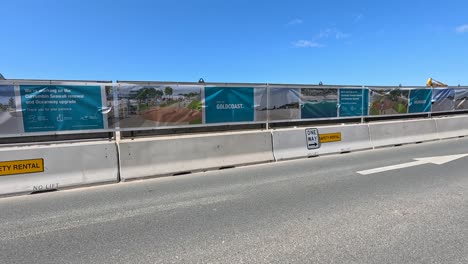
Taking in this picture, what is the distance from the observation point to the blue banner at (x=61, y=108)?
6180mm

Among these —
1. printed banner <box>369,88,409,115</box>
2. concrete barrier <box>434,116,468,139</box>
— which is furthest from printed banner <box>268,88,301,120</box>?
concrete barrier <box>434,116,468,139</box>

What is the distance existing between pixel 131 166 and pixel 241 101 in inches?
146

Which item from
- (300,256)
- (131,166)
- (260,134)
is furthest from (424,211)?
(131,166)

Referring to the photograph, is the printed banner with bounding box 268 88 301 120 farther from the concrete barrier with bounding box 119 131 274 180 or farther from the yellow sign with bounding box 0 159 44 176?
the yellow sign with bounding box 0 159 44 176

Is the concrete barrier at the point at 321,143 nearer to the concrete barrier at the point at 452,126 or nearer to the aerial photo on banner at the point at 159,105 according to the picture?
the aerial photo on banner at the point at 159,105

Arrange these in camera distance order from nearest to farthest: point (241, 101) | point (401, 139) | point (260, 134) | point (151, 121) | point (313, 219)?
point (313, 219) < point (151, 121) < point (260, 134) < point (241, 101) < point (401, 139)

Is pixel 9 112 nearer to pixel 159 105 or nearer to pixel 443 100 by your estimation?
pixel 159 105

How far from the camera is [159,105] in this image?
7621 mm

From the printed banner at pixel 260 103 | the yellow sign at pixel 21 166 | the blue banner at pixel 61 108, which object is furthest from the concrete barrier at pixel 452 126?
the yellow sign at pixel 21 166

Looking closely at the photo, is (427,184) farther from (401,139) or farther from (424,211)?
(401,139)

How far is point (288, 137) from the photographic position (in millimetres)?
8594

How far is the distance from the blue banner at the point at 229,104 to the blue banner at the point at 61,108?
277cm

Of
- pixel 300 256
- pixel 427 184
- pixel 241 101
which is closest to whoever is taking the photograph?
pixel 300 256

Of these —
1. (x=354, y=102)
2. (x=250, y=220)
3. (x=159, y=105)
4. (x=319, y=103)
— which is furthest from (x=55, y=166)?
(x=354, y=102)
